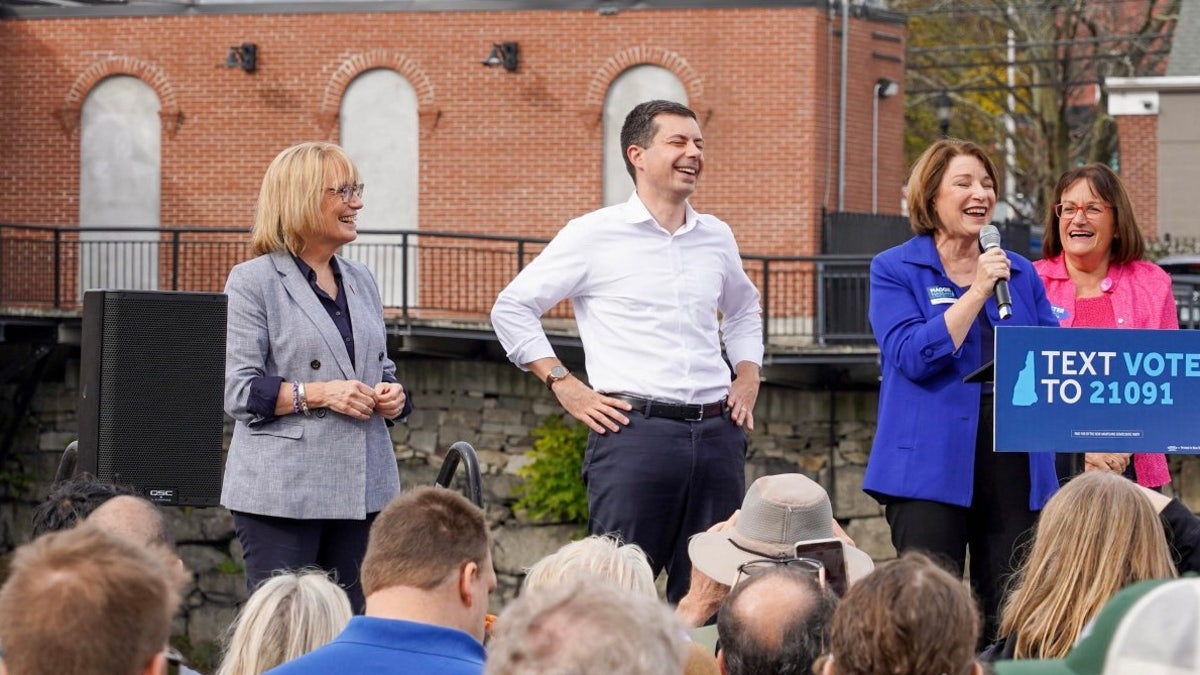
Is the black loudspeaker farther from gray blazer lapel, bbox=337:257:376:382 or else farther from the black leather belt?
the black leather belt

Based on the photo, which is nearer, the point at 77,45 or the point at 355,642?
the point at 355,642

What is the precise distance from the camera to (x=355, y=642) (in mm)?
3938

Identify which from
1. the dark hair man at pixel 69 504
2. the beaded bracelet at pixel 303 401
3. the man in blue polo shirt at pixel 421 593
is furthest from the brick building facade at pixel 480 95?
the man in blue polo shirt at pixel 421 593

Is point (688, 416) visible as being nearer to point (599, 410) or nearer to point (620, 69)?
point (599, 410)

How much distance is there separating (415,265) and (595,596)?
73.0ft

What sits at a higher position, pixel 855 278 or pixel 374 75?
pixel 374 75

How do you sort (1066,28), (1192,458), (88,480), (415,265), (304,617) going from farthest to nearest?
(1066,28), (415,265), (1192,458), (88,480), (304,617)

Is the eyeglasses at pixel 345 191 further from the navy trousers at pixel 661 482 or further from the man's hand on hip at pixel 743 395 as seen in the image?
the man's hand on hip at pixel 743 395

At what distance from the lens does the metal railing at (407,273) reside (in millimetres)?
22797

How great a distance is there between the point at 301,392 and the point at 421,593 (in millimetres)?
2330

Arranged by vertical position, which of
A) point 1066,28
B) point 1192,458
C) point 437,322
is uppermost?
point 1066,28

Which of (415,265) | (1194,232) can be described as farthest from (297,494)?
(1194,232)

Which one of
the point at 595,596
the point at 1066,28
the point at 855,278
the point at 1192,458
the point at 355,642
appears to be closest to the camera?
the point at 595,596

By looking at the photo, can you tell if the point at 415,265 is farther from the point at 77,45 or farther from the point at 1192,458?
the point at 1192,458
